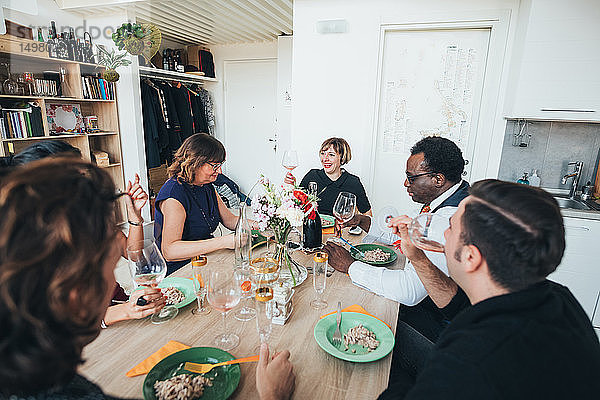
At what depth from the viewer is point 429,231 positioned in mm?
1191

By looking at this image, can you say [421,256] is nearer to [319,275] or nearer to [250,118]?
[319,275]

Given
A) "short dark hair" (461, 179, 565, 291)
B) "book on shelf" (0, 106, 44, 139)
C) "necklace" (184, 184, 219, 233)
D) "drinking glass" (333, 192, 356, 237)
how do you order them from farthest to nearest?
"book on shelf" (0, 106, 44, 139) < "necklace" (184, 184, 219, 233) < "drinking glass" (333, 192, 356, 237) < "short dark hair" (461, 179, 565, 291)

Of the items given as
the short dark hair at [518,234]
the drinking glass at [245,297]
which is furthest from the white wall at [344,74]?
the short dark hair at [518,234]

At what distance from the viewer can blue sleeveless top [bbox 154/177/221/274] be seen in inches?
76.8

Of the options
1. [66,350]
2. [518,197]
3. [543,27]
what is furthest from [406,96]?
[66,350]

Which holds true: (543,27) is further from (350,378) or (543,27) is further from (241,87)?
(241,87)

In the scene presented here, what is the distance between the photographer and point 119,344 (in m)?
1.08

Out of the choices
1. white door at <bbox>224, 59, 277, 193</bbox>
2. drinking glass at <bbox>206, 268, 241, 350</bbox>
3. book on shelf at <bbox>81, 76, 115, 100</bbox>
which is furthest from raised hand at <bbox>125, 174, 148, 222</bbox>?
white door at <bbox>224, 59, 277, 193</bbox>

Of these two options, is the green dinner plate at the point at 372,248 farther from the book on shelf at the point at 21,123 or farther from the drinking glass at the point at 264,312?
the book on shelf at the point at 21,123

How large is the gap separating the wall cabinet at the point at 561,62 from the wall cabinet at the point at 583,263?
0.83m

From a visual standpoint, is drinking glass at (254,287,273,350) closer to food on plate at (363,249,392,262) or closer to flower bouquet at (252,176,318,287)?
flower bouquet at (252,176,318,287)

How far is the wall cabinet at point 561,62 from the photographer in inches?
97.8

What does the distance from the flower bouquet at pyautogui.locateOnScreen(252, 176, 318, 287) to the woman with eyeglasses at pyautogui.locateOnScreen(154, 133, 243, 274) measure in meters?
0.43

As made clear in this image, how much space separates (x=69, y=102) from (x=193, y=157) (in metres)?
3.06
